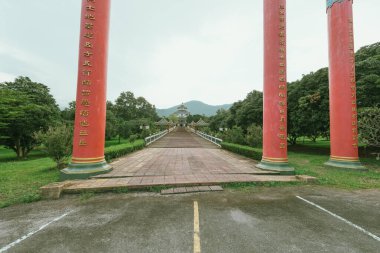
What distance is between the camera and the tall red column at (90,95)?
262 inches

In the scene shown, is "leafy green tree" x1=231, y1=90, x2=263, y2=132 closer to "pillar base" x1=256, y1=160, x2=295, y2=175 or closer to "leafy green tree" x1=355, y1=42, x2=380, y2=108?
"leafy green tree" x1=355, y1=42, x2=380, y2=108

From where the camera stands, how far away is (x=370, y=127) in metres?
9.19

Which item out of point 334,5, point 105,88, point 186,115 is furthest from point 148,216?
point 186,115

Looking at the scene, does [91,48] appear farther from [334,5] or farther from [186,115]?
[186,115]

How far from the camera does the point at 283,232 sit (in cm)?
325

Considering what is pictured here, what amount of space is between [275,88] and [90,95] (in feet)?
26.8

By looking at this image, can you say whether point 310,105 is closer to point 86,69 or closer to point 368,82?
point 368,82

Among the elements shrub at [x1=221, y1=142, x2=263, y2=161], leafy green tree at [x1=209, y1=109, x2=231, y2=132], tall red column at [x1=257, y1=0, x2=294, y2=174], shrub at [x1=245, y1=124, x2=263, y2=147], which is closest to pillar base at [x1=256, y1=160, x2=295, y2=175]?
tall red column at [x1=257, y1=0, x2=294, y2=174]

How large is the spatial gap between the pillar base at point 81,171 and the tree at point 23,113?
16727 mm

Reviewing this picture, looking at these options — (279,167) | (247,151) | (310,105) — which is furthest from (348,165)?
(310,105)

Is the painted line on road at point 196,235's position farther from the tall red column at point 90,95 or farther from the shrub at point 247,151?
the shrub at point 247,151

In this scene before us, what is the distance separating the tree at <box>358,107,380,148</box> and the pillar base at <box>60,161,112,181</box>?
536 inches

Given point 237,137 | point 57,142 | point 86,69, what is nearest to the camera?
point 86,69

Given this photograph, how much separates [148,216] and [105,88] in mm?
5734
